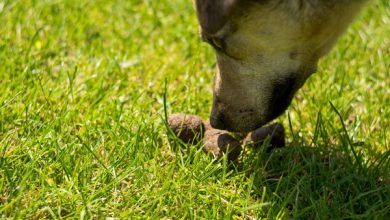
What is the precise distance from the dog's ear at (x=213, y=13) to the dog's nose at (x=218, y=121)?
1.74ft

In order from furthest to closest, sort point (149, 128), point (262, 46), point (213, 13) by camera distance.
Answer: point (149, 128) → point (262, 46) → point (213, 13)

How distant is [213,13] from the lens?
298cm

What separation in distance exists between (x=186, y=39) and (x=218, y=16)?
1894 mm

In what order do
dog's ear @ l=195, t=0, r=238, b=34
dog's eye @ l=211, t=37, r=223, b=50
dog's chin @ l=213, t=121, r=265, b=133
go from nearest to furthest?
dog's ear @ l=195, t=0, r=238, b=34, dog's eye @ l=211, t=37, r=223, b=50, dog's chin @ l=213, t=121, r=265, b=133

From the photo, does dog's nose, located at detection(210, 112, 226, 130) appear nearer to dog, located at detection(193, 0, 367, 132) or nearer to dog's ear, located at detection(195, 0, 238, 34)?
dog, located at detection(193, 0, 367, 132)


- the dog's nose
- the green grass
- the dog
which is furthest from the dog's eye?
the green grass

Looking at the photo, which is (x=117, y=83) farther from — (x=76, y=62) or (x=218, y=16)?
(x=218, y=16)

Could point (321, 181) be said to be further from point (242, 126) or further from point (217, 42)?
point (217, 42)

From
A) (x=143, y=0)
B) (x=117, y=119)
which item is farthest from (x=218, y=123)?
(x=143, y=0)

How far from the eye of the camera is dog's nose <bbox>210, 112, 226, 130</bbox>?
11.3ft

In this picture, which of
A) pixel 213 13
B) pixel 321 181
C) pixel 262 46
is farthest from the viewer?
pixel 321 181

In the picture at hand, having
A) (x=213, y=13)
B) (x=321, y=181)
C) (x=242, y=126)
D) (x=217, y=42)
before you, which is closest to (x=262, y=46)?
(x=217, y=42)

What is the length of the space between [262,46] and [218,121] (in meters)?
0.50

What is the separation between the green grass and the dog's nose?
0.59 feet
